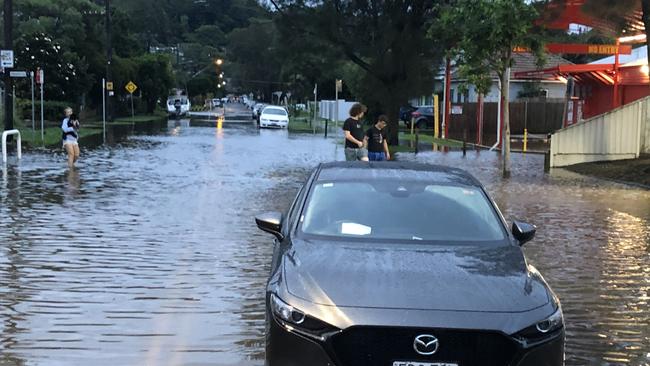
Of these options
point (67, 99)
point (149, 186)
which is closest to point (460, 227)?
point (149, 186)

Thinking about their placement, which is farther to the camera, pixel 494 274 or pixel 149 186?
pixel 149 186

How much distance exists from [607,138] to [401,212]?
55.3ft

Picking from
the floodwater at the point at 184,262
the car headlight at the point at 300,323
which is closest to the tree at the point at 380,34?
the floodwater at the point at 184,262

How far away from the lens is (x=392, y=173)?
588 centimetres

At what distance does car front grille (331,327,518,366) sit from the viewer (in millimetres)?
3754

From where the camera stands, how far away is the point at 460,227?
5195 millimetres

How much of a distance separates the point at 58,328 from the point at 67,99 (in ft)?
143

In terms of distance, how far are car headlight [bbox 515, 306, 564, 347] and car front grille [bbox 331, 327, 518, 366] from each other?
70mm

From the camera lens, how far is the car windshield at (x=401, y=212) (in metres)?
5.06

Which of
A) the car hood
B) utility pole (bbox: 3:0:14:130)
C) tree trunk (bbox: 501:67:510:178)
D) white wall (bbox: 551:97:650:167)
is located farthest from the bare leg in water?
the car hood

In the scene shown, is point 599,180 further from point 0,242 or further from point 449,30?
point 0,242

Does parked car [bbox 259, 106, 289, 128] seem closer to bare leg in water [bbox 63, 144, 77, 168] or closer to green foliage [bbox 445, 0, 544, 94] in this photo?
green foliage [bbox 445, 0, 544, 94]

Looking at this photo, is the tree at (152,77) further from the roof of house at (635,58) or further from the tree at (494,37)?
the tree at (494,37)

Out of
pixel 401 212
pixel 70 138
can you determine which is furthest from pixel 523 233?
pixel 70 138
